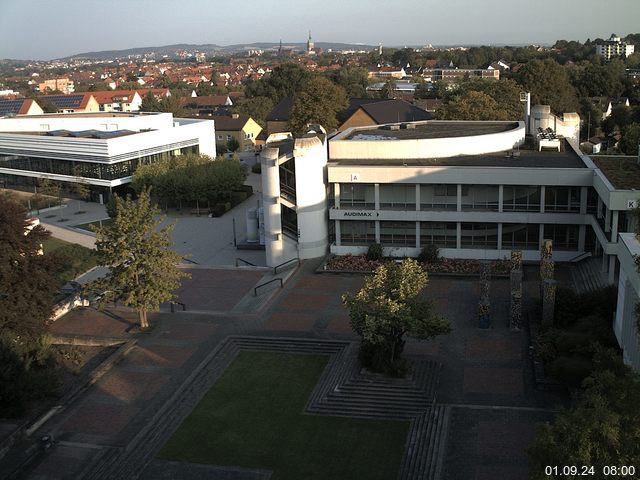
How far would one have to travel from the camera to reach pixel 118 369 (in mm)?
26000

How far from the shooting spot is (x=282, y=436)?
836 inches

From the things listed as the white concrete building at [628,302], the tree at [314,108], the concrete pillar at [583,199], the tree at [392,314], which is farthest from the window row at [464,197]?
the tree at [314,108]

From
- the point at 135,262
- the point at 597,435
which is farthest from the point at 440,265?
the point at 597,435

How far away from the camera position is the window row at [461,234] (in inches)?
1415

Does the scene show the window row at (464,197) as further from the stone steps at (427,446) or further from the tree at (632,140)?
the tree at (632,140)

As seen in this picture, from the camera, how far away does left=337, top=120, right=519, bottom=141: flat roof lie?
43.2 meters

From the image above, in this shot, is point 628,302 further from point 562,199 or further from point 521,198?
point 521,198

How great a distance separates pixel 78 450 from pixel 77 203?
41993 millimetres

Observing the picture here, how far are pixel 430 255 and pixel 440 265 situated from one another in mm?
773

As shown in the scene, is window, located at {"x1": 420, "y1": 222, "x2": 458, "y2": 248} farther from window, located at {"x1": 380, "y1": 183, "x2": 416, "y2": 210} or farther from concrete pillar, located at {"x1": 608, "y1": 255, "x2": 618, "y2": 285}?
concrete pillar, located at {"x1": 608, "y1": 255, "x2": 618, "y2": 285}

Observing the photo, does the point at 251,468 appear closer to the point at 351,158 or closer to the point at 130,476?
the point at 130,476

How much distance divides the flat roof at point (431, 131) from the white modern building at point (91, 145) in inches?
861

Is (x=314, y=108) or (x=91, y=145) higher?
(x=314, y=108)

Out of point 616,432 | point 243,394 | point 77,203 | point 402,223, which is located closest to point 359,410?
point 243,394
